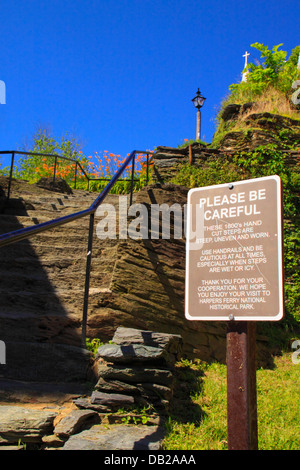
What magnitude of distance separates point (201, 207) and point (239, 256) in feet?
1.53

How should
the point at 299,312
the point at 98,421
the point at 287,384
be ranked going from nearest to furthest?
1. the point at 98,421
2. the point at 287,384
3. the point at 299,312

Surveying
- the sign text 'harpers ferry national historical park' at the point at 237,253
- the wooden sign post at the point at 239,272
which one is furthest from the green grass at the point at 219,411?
the sign text 'harpers ferry national historical park' at the point at 237,253

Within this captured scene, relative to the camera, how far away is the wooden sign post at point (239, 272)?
7.51 feet

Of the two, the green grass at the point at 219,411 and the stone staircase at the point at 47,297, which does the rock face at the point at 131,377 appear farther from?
the stone staircase at the point at 47,297

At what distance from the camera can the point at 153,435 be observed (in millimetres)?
2912

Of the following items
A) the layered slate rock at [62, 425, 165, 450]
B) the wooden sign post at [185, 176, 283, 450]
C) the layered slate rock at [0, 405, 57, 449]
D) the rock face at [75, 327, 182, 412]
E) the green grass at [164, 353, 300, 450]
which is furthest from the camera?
the rock face at [75, 327, 182, 412]

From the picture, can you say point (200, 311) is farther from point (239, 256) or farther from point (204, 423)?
point (204, 423)

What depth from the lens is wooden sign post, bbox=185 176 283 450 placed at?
90.1 inches

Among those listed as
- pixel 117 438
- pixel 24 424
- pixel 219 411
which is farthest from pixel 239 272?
pixel 24 424

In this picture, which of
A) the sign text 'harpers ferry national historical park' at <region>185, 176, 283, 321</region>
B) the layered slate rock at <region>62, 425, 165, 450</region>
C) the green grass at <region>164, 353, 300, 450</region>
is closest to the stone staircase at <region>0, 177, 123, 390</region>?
the layered slate rock at <region>62, 425, 165, 450</region>

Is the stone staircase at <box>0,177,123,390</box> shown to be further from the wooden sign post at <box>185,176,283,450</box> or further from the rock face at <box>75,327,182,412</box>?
the wooden sign post at <box>185,176,283,450</box>

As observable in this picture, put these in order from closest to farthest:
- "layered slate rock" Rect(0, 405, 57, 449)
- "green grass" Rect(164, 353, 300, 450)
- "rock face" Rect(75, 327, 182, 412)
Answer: "layered slate rock" Rect(0, 405, 57, 449) → "green grass" Rect(164, 353, 300, 450) → "rock face" Rect(75, 327, 182, 412)

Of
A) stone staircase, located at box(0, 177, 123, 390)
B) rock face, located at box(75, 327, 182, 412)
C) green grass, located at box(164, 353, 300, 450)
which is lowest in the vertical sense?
green grass, located at box(164, 353, 300, 450)

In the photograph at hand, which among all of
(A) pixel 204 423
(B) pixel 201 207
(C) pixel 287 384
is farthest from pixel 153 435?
(C) pixel 287 384
